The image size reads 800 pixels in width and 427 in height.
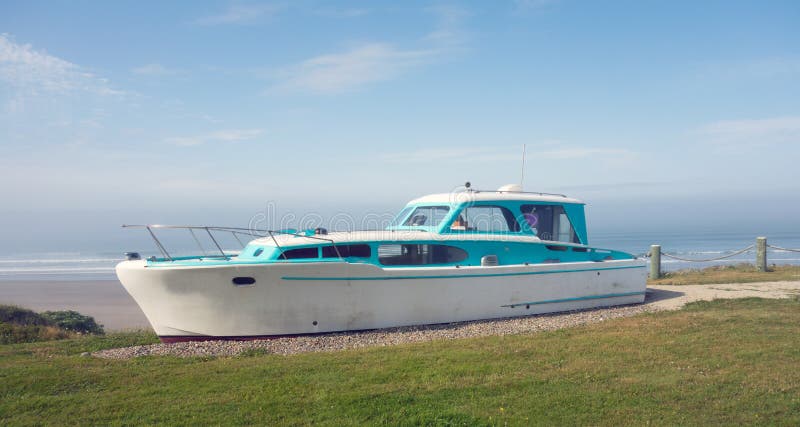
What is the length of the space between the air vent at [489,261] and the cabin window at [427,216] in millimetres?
1299

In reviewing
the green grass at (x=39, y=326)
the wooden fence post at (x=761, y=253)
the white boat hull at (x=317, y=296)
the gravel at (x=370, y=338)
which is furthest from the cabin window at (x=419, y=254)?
the wooden fence post at (x=761, y=253)

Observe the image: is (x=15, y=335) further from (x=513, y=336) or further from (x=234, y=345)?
(x=513, y=336)

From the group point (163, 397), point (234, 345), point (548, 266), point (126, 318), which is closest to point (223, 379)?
point (163, 397)

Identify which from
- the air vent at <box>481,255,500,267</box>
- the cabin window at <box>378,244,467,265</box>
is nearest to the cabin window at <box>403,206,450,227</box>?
the cabin window at <box>378,244,467,265</box>

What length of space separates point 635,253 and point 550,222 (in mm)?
27521

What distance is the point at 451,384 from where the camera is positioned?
6.07 m

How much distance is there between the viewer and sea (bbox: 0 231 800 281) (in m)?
30.2

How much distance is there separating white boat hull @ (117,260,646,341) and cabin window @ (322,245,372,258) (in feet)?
1.73

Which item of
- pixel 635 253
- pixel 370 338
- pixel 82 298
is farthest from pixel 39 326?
pixel 635 253

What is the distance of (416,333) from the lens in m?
9.64

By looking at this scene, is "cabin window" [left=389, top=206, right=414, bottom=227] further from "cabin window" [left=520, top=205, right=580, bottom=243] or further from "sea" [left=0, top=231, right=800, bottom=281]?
"sea" [left=0, top=231, right=800, bottom=281]

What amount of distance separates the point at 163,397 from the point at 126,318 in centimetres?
1375

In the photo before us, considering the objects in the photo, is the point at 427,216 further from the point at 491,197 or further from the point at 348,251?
the point at 348,251

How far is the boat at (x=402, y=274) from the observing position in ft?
29.7
